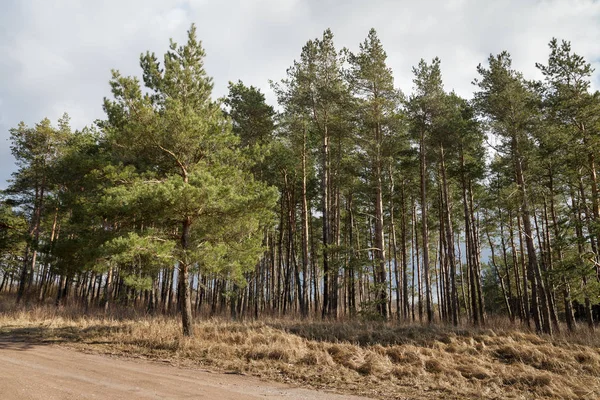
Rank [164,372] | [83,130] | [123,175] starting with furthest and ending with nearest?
1. [83,130]
2. [123,175]
3. [164,372]

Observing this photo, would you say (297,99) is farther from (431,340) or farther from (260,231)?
(431,340)

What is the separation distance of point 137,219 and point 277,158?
34.6 ft

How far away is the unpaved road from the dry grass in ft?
2.73

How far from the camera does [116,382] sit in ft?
22.5

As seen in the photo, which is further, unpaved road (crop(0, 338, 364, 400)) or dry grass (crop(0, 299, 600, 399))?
dry grass (crop(0, 299, 600, 399))

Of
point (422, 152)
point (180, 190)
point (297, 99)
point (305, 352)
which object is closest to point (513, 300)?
point (422, 152)

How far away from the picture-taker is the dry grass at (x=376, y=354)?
7.70 meters

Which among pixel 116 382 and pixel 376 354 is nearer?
pixel 116 382

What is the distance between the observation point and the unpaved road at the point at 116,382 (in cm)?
594

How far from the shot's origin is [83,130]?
2372cm

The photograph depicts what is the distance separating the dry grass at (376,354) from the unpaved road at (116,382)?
2.73ft

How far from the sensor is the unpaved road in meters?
5.94

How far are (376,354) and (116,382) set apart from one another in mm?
6850

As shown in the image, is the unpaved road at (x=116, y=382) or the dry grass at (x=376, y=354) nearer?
the unpaved road at (x=116, y=382)
